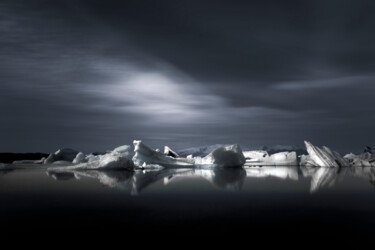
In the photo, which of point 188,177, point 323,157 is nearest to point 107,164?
point 188,177

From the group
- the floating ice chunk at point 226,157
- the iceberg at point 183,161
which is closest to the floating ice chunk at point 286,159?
the iceberg at point 183,161

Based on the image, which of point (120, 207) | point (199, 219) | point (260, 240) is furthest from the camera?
point (120, 207)

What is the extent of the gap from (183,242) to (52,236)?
1.27m

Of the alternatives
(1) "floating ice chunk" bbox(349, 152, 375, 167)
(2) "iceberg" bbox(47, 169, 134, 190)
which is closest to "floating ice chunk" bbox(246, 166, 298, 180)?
(2) "iceberg" bbox(47, 169, 134, 190)

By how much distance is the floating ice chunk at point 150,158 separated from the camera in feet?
61.5

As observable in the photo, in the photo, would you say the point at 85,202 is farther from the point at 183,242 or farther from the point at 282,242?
the point at 282,242

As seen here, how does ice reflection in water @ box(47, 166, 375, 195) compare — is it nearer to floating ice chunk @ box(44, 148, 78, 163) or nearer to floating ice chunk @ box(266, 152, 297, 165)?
floating ice chunk @ box(266, 152, 297, 165)

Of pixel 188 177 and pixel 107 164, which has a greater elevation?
pixel 107 164

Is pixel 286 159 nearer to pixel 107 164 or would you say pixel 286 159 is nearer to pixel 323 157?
pixel 323 157

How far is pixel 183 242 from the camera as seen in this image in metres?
2.79

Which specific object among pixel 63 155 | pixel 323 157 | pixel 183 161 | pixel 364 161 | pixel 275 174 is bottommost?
pixel 275 174

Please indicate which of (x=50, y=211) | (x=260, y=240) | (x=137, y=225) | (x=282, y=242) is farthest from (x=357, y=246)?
(x=50, y=211)

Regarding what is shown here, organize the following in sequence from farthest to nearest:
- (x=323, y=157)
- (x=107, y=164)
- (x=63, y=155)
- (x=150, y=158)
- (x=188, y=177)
→ (x=63, y=155)
(x=323, y=157)
(x=150, y=158)
(x=107, y=164)
(x=188, y=177)

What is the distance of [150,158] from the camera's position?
1922 centimetres
